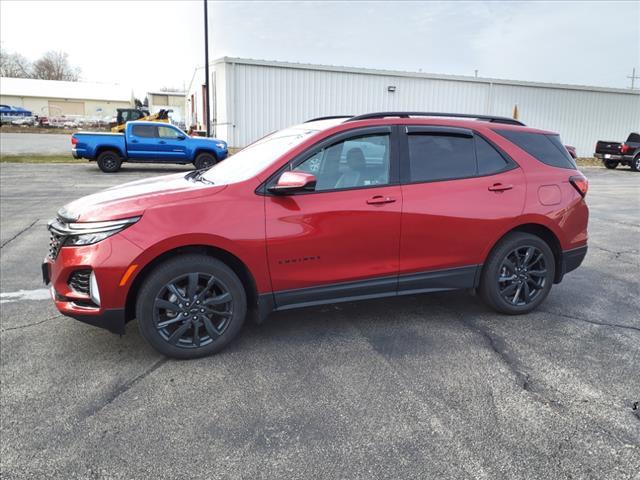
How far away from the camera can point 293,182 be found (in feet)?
11.4

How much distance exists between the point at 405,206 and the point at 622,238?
5.78 meters

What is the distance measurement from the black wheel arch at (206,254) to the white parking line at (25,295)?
6.21ft

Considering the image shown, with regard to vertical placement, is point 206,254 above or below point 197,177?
below

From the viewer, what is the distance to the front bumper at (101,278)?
3334 millimetres

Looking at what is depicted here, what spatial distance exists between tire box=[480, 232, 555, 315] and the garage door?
76.7 meters

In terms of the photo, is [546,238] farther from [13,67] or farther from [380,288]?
[13,67]

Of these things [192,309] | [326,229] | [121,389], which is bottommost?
[121,389]

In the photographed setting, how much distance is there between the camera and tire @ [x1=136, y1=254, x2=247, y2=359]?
11.3 feet

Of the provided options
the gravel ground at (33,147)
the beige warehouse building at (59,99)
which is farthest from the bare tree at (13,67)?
the gravel ground at (33,147)

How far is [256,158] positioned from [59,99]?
76.5 m

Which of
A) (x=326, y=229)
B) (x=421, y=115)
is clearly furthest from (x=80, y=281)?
(x=421, y=115)

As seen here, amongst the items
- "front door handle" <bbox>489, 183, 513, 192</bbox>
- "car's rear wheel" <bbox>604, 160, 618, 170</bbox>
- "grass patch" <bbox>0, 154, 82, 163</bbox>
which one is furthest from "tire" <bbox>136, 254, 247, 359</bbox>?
"car's rear wheel" <bbox>604, 160, 618, 170</bbox>

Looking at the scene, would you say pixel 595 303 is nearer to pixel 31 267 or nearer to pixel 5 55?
pixel 31 267

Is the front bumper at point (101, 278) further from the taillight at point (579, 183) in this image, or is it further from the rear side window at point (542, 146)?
the taillight at point (579, 183)
